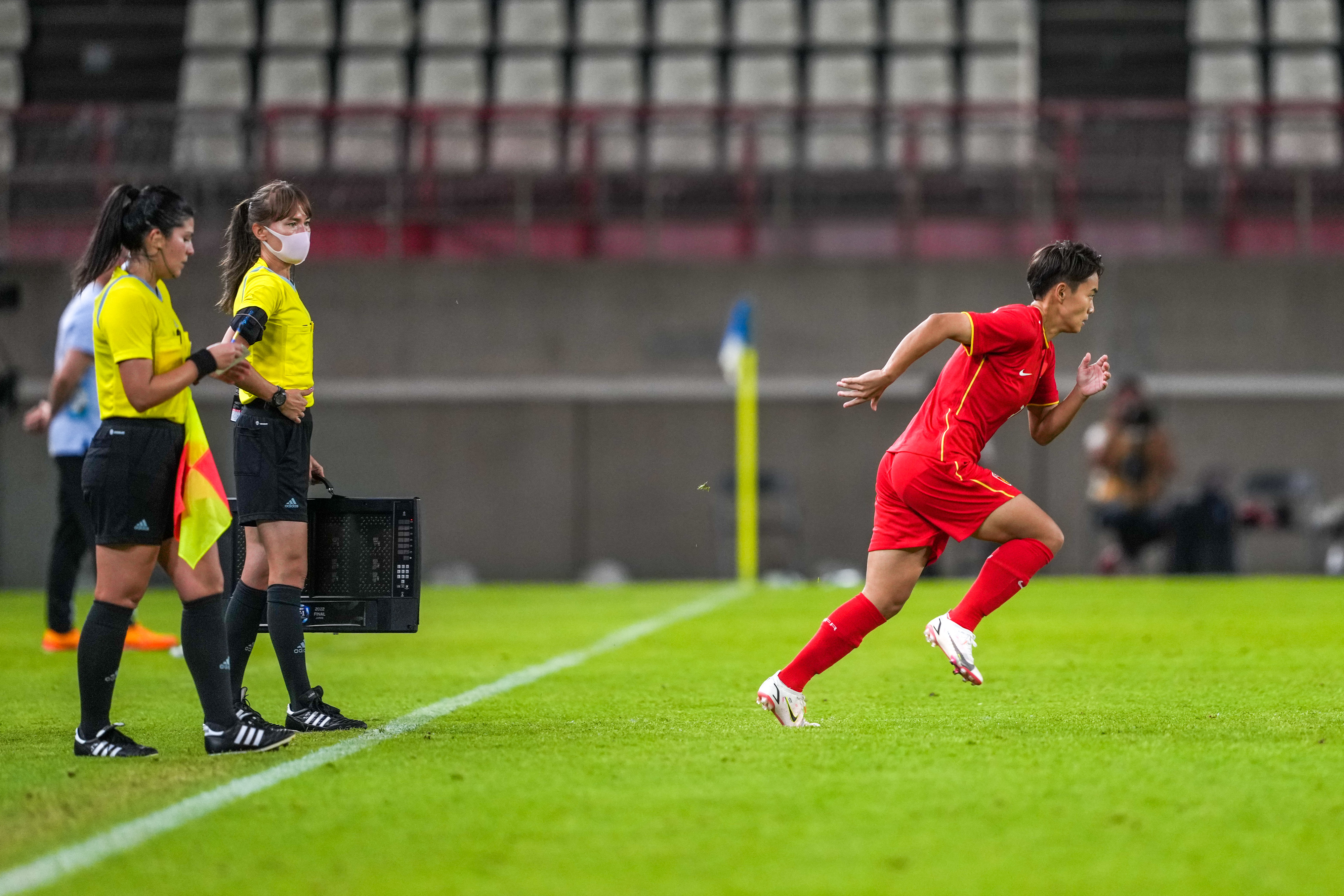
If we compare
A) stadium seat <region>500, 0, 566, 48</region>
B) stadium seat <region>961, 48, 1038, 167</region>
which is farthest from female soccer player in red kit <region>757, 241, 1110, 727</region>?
stadium seat <region>500, 0, 566, 48</region>

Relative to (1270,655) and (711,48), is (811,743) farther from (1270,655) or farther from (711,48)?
(711,48)

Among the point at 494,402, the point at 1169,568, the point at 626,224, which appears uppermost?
the point at 626,224

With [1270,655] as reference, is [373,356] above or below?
above

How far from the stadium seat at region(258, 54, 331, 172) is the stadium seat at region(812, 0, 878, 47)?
19.4 ft

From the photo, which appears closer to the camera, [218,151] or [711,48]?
[218,151]

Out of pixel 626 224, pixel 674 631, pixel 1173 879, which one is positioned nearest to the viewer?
pixel 1173 879

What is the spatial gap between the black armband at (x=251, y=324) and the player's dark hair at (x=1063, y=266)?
7.75 feet

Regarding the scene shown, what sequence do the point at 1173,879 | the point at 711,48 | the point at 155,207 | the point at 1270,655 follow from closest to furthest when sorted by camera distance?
the point at 1173,879, the point at 155,207, the point at 1270,655, the point at 711,48

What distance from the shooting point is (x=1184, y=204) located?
15297mm

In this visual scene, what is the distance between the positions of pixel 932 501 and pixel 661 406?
35.8ft

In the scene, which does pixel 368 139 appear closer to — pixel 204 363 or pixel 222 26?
pixel 222 26

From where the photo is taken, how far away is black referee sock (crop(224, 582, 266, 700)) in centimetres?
497

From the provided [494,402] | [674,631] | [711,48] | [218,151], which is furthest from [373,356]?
[674,631]

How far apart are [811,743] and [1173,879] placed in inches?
67.6
